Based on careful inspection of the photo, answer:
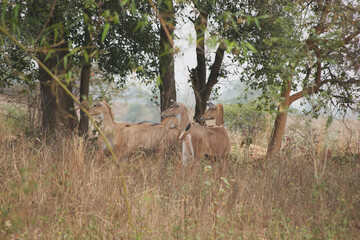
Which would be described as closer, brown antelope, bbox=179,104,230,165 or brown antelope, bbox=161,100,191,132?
brown antelope, bbox=179,104,230,165

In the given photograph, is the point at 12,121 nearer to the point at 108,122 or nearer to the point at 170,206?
the point at 108,122

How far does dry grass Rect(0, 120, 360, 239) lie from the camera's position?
4.05 meters

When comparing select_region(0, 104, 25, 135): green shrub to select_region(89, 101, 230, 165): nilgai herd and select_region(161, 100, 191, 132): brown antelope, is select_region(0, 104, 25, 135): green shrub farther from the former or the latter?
select_region(161, 100, 191, 132): brown antelope

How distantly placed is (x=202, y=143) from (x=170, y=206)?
239 cm

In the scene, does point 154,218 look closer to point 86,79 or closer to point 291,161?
point 291,161

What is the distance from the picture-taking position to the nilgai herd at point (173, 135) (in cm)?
687

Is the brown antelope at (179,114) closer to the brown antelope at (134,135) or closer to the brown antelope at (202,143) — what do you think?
the brown antelope at (134,135)

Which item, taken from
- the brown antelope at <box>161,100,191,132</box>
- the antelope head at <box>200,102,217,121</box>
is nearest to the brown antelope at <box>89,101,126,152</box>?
the brown antelope at <box>161,100,191,132</box>

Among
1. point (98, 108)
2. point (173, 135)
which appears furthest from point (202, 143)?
point (98, 108)

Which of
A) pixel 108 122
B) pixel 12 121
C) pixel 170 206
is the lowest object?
pixel 170 206

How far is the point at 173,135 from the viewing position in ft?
26.7

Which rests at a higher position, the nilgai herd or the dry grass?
the nilgai herd

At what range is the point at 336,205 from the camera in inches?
194

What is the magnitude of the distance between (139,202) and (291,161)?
3280 millimetres
